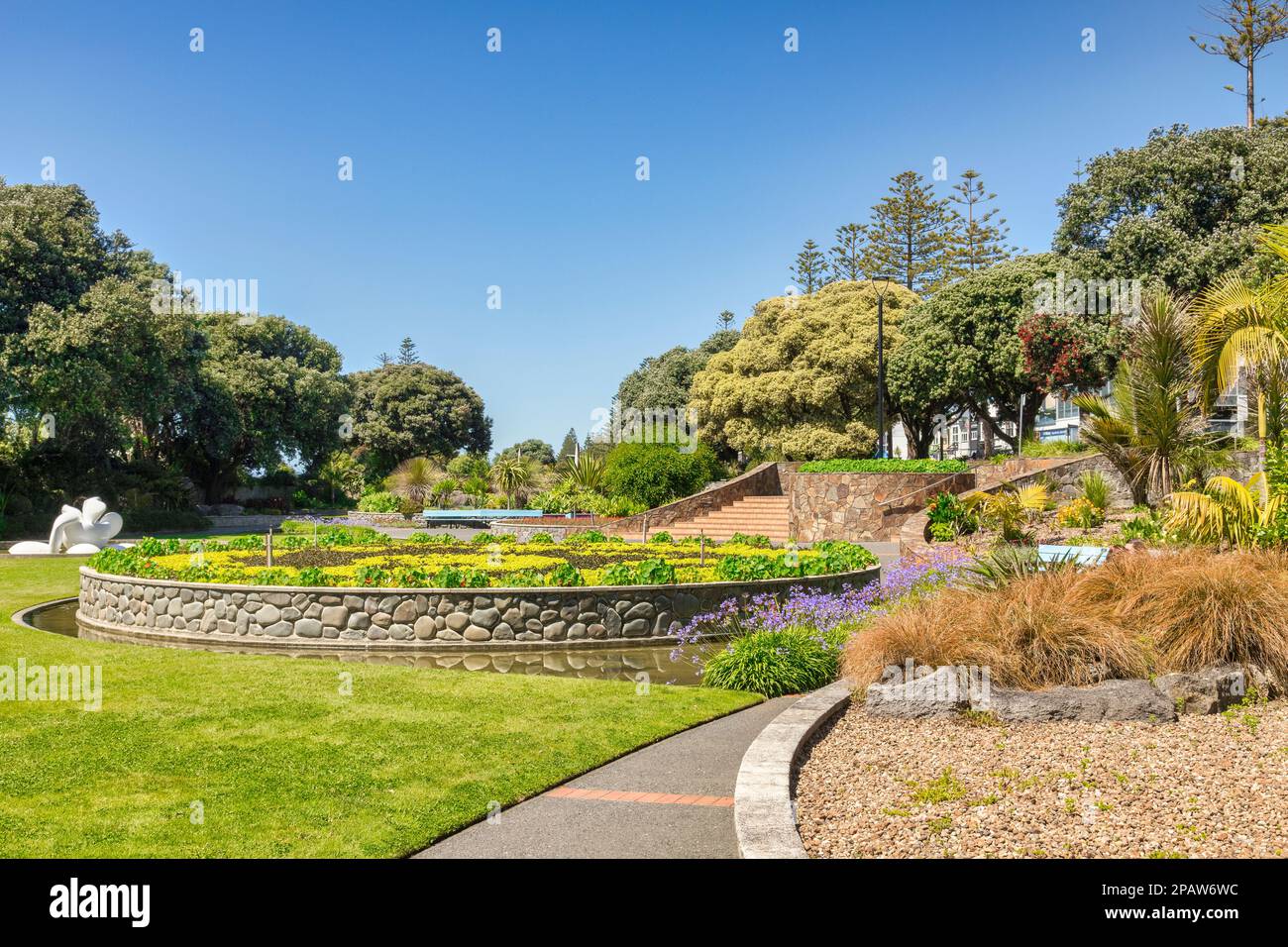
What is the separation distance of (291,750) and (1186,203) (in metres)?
27.1

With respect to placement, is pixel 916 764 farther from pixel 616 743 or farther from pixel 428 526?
pixel 428 526

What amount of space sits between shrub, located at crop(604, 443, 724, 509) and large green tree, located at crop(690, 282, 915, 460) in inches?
197

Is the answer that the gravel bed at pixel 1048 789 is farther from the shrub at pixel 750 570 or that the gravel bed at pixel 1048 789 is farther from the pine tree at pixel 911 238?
the pine tree at pixel 911 238

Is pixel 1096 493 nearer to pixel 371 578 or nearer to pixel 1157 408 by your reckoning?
pixel 1157 408

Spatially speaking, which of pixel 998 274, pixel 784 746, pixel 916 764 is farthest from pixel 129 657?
pixel 998 274

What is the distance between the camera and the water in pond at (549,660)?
9.64 metres

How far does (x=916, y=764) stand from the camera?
560 centimetres

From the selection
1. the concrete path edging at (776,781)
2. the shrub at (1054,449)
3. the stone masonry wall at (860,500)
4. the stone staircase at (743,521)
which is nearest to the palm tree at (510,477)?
the stone staircase at (743,521)

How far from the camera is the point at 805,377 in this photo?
106ft

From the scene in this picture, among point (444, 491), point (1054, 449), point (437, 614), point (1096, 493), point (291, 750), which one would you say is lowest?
point (291, 750)

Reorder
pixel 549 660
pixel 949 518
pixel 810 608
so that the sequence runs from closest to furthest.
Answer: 1. pixel 810 608
2. pixel 549 660
3. pixel 949 518

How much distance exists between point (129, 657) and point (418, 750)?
5120 mm

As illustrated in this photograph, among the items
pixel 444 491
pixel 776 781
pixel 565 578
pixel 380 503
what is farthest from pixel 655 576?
pixel 380 503

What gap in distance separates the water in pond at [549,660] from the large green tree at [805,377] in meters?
21.9
